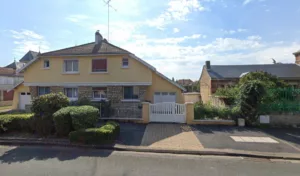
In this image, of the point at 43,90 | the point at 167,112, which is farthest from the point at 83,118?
the point at 43,90

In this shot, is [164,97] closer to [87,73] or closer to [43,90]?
[87,73]

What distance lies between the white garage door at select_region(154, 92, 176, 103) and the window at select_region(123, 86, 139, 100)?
2.37 meters

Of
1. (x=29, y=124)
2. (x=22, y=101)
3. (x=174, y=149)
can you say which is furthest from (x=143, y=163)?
(x=22, y=101)

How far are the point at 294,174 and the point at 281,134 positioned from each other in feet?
16.0

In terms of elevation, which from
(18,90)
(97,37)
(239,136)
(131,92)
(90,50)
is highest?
(97,37)

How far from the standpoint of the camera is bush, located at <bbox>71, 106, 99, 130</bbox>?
26.3 ft

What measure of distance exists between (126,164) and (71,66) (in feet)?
46.8

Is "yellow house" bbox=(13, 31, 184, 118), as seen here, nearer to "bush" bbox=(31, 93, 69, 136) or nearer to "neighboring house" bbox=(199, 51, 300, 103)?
"bush" bbox=(31, 93, 69, 136)

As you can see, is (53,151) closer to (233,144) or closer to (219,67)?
(233,144)

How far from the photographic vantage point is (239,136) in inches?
352

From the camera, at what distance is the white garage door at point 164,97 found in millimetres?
18344

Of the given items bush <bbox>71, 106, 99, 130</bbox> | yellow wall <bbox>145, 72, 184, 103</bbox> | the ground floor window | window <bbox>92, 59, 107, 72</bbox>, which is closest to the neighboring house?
yellow wall <bbox>145, 72, 184, 103</bbox>

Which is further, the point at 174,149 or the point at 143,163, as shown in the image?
the point at 174,149

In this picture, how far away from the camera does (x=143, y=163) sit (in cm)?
589
